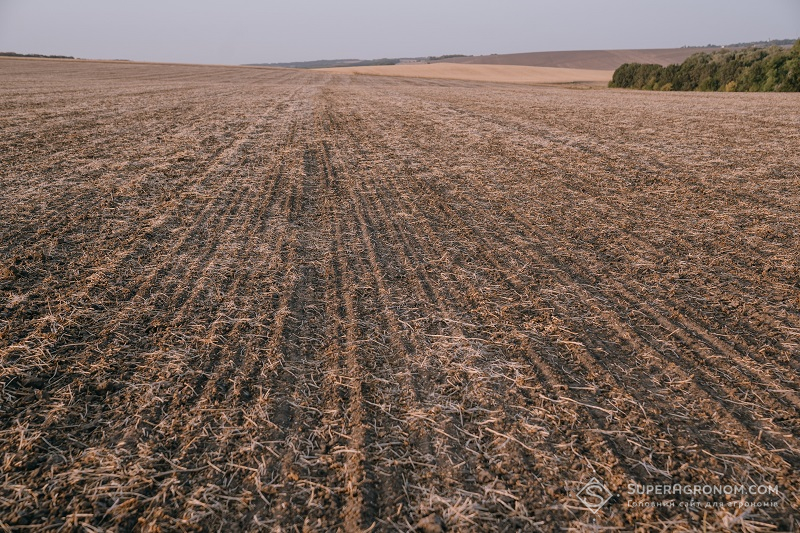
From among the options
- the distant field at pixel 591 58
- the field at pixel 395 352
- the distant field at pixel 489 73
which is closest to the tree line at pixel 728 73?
the distant field at pixel 489 73

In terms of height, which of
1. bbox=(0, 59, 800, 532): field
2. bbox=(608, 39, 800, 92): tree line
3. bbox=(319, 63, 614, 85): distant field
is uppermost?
bbox=(319, 63, 614, 85): distant field

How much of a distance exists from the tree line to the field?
3179cm

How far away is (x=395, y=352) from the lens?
3617 mm

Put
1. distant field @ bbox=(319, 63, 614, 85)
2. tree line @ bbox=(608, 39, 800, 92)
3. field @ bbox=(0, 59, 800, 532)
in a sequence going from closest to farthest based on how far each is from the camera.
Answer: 1. field @ bbox=(0, 59, 800, 532)
2. tree line @ bbox=(608, 39, 800, 92)
3. distant field @ bbox=(319, 63, 614, 85)

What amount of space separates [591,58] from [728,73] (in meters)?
73.3

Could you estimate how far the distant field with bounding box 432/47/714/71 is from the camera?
91.3 m

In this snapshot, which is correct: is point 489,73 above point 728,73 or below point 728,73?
above

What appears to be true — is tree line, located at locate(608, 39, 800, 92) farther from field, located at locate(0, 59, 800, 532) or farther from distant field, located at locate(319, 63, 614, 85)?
field, located at locate(0, 59, 800, 532)

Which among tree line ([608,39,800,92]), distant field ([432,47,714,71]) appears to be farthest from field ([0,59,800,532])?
distant field ([432,47,714,71])

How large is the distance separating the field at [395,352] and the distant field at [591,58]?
311 ft

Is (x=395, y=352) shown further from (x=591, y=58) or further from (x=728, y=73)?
(x=591, y=58)

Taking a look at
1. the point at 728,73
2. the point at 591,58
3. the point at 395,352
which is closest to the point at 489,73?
the point at 728,73

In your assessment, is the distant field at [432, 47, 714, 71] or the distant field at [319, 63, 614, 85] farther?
the distant field at [432, 47, 714, 71]

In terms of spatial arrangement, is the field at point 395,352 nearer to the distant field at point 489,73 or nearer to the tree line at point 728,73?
the tree line at point 728,73
